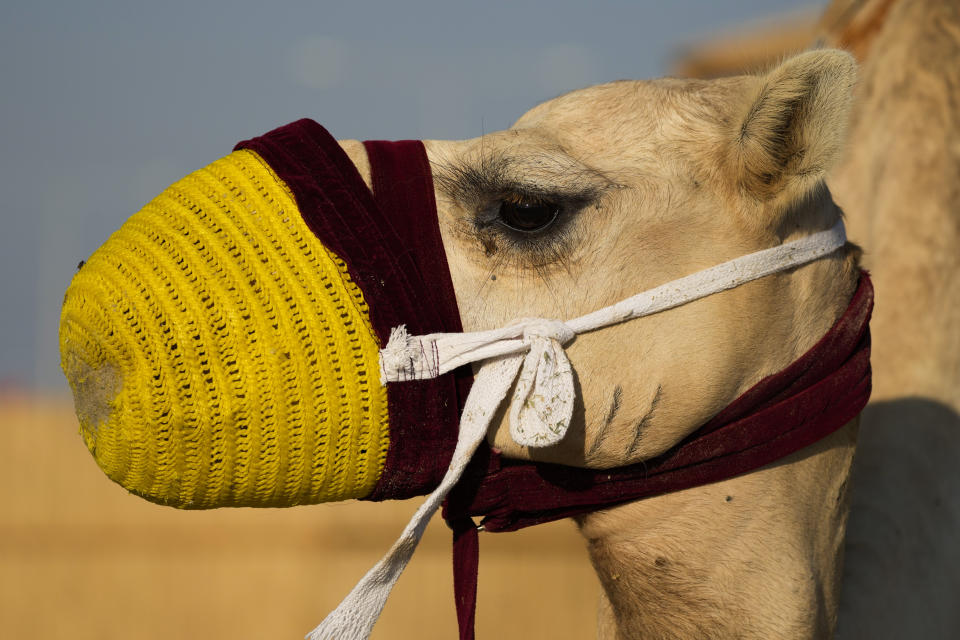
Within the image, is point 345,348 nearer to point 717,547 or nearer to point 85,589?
point 717,547

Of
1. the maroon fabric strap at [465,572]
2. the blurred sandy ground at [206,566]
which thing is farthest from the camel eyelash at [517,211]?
the blurred sandy ground at [206,566]

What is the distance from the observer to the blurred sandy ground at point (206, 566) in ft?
17.6

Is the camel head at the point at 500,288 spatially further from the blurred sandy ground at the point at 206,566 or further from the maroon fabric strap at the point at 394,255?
the blurred sandy ground at the point at 206,566

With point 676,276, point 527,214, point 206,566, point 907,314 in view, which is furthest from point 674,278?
point 206,566

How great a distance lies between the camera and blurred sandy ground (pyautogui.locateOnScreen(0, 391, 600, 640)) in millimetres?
5367

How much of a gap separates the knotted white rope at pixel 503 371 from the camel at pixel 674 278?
0.10ft

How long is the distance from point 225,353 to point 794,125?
3.88ft

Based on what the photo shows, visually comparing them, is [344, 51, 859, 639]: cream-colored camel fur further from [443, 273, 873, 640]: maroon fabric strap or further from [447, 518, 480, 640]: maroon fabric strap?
[447, 518, 480, 640]: maroon fabric strap

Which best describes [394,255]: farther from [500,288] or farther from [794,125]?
[794,125]

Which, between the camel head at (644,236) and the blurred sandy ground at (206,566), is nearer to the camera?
the camel head at (644,236)

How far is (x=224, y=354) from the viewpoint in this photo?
5.48 feet

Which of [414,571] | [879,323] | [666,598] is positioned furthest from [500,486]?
[414,571]

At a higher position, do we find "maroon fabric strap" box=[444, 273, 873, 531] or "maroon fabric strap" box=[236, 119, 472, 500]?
"maroon fabric strap" box=[236, 119, 472, 500]

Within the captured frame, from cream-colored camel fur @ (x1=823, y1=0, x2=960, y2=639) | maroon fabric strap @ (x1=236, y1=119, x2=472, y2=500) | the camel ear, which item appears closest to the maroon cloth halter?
maroon fabric strap @ (x1=236, y1=119, x2=472, y2=500)
